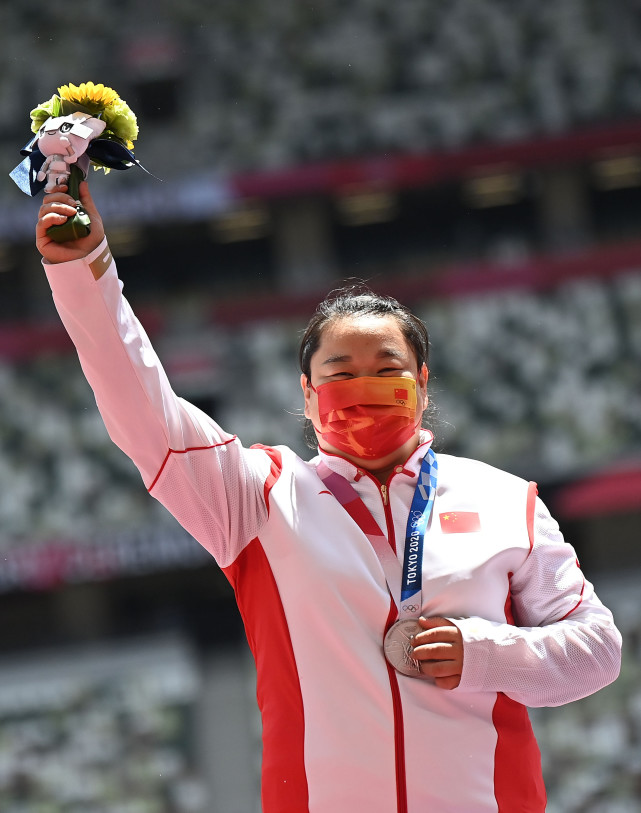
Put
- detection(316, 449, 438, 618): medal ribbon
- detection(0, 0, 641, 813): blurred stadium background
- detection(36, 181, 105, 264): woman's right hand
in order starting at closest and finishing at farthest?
detection(36, 181, 105, 264): woman's right hand < detection(316, 449, 438, 618): medal ribbon < detection(0, 0, 641, 813): blurred stadium background

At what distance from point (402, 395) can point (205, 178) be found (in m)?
9.84

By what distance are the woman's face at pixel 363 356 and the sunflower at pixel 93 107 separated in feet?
1.27

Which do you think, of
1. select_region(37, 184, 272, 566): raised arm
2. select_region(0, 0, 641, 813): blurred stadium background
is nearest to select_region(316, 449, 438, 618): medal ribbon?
select_region(37, 184, 272, 566): raised arm

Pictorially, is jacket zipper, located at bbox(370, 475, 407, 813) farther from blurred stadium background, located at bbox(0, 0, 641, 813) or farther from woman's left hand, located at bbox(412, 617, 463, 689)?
blurred stadium background, located at bbox(0, 0, 641, 813)

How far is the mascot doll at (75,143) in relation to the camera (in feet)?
4.44

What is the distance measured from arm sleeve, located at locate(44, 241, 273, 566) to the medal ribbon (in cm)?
11

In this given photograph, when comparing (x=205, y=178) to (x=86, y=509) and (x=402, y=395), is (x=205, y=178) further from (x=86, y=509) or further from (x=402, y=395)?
(x=402, y=395)

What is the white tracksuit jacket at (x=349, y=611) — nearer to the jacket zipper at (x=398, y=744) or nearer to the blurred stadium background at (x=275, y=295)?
the jacket zipper at (x=398, y=744)

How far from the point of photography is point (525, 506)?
150 centimetres

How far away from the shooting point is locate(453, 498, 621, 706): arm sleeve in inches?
54.1

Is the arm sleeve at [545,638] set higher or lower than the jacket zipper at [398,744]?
higher

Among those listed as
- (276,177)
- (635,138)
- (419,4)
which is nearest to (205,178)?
(276,177)

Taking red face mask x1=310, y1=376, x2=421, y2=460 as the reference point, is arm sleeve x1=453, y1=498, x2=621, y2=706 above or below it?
below

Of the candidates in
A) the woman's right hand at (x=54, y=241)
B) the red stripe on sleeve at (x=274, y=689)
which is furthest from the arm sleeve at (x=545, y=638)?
the woman's right hand at (x=54, y=241)
